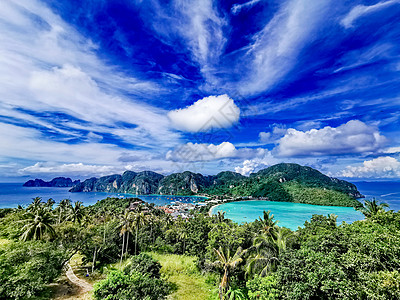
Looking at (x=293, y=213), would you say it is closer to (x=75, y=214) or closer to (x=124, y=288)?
(x=75, y=214)

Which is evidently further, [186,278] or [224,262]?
[186,278]

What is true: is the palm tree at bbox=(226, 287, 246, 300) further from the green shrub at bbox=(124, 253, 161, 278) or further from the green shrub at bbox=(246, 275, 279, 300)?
the green shrub at bbox=(124, 253, 161, 278)

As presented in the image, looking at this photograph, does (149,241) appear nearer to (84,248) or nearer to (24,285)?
(84,248)

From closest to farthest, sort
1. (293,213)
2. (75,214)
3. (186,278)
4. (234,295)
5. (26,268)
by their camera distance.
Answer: (26,268) → (234,295) → (186,278) → (75,214) → (293,213)

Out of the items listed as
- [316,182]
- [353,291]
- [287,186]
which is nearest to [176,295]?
[353,291]

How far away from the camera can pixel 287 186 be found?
136000 millimetres

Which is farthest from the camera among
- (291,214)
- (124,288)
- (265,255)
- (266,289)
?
(291,214)

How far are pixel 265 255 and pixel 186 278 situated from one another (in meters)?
10.0

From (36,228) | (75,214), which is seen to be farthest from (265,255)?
(75,214)

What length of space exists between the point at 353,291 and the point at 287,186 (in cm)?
14143

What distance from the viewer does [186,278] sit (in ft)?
69.7

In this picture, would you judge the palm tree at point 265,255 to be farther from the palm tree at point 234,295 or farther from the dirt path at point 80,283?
the dirt path at point 80,283

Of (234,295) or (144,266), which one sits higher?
(144,266)

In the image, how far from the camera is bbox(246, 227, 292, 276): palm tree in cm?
1641
